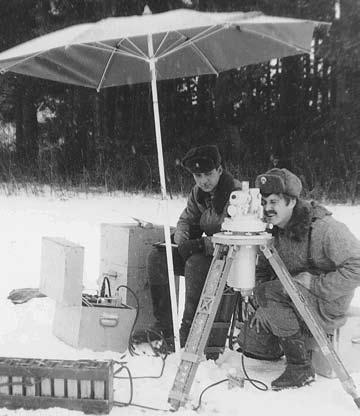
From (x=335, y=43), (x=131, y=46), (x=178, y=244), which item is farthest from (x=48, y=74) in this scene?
(x=335, y=43)

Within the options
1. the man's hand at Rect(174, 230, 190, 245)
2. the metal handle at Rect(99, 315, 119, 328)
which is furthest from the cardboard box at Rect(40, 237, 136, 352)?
the man's hand at Rect(174, 230, 190, 245)

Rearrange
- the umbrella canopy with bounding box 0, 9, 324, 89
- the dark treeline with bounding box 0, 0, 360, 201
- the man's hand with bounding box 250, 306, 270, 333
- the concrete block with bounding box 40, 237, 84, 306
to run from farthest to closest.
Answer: the dark treeline with bounding box 0, 0, 360, 201 → the concrete block with bounding box 40, 237, 84, 306 → the man's hand with bounding box 250, 306, 270, 333 → the umbrella canopy with bounding box 0, 9, 324, 89

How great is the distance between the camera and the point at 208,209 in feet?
14.1

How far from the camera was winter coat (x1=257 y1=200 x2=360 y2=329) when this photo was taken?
338 cm

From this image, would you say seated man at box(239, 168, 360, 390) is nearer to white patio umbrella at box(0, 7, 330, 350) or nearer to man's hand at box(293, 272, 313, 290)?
man's hand at box(293, 272, 313, 290)

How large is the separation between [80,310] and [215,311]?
119cm

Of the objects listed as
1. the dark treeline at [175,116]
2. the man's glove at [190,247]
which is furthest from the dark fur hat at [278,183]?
the dark treeline at [175,116]

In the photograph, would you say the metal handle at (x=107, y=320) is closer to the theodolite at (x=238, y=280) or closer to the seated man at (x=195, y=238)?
the seated man at (x=195, y=238)

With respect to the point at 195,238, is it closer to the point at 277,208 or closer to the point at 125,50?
the point at 277,208

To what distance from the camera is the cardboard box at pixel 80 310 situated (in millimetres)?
3982

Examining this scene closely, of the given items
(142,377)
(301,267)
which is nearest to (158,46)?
(301,267)

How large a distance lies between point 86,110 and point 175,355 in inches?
469

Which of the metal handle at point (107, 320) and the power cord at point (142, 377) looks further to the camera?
the metal handle at point (107, 320)

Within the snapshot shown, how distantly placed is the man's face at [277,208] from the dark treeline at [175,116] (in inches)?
370
